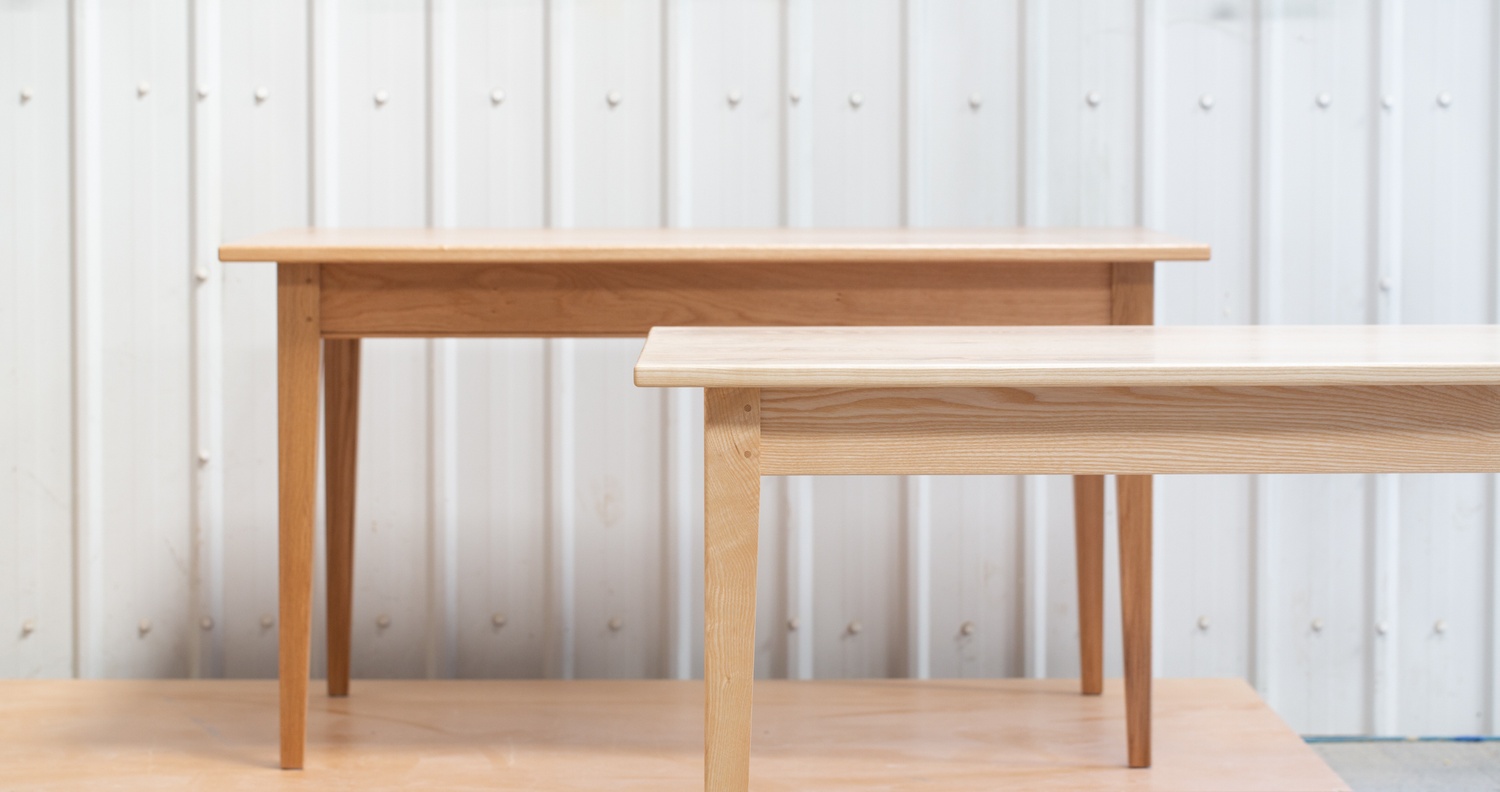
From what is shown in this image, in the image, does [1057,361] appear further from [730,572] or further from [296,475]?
[296,475]

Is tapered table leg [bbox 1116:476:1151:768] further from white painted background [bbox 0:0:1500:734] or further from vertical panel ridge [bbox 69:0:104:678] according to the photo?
vertical panel ridge [bbox 69:0:104:678]

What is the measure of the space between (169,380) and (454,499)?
20.9 inches

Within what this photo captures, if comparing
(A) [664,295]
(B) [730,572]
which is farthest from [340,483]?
(B) [730,572]

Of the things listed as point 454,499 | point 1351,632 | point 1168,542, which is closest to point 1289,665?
point 1351,632

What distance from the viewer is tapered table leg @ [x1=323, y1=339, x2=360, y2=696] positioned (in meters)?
1.97

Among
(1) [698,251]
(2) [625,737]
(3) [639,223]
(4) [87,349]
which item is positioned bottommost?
(2) [625,737]

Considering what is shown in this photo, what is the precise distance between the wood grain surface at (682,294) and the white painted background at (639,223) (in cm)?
57

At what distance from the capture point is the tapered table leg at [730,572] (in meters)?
1.15

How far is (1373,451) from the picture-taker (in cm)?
117

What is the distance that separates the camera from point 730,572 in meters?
1.16

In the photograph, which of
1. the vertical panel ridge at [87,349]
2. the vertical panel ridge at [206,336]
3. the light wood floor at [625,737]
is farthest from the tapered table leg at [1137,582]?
the vertical panel ridge at [87,349]

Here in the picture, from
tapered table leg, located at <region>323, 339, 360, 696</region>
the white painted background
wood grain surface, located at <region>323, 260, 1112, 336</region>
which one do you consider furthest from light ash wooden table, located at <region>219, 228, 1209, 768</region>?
the white painted background

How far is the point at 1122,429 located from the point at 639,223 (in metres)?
1.17

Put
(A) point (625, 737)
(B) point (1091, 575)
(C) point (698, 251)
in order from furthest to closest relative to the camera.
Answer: (B) point (1091, 575) < (A) point (625, 737) < (C) point (698, 251)
